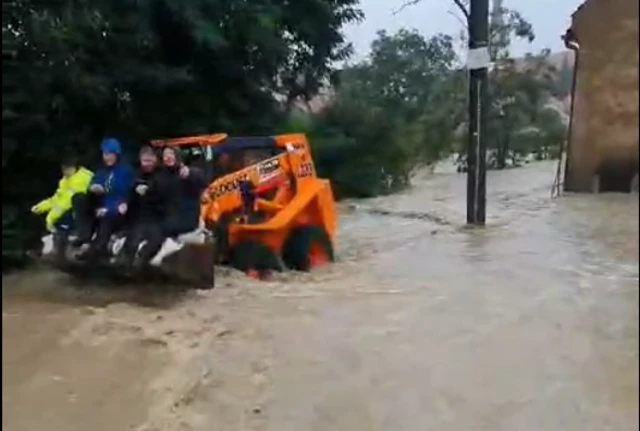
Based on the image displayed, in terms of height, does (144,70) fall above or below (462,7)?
below

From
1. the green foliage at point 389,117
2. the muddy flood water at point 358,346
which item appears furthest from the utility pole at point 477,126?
the muddy flood water at point 358,346

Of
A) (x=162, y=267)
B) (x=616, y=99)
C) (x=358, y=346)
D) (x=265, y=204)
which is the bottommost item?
(x=358, y=346)

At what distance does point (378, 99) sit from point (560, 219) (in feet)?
12.9

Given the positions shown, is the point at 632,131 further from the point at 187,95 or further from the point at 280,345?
the point at 187,95

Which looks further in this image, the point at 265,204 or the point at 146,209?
the point at 265,204

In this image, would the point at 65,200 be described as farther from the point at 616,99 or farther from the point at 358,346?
the point at 358,346

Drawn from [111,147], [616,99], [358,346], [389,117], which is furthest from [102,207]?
[389,117]

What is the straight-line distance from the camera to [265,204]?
15.8 feet

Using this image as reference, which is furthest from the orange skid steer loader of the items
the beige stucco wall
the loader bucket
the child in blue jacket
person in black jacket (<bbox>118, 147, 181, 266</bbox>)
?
the beige stucco wall

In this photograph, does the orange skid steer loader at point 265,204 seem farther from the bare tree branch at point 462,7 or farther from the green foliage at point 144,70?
the bare tree branch at point 462,7

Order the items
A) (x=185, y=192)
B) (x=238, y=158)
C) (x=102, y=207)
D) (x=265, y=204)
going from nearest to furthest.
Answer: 1. (x=102, y=207)
2. (x=185, y=192)
3. (x=238, y=158)
4. (x=265, y=204)

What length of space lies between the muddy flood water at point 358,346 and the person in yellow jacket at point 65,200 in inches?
3.2

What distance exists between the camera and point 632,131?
79cm

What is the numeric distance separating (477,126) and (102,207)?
5.33m
